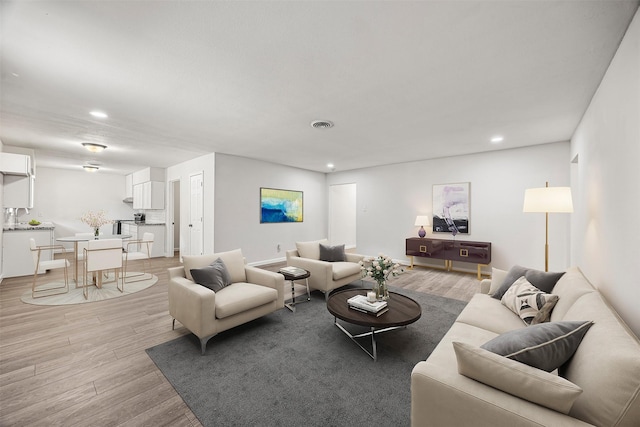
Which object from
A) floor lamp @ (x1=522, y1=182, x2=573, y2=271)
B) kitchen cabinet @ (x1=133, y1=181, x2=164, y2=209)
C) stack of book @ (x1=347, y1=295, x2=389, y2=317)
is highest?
kitchen cabinet @ (x1=133, y1=181, x2=164, y2=209)

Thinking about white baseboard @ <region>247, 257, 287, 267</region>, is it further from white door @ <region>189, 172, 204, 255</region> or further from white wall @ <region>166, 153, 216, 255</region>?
white door @ <region>189, 172, 204, 255</region>

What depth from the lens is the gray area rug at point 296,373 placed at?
1679 millimetres

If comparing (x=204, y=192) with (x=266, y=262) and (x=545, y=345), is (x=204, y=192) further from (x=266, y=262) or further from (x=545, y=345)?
(x=545, y=345)

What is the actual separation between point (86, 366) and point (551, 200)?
4.69 meters

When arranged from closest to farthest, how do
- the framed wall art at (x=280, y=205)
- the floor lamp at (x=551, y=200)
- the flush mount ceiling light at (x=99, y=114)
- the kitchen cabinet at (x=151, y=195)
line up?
the floor lamp at (x=551, y=200) < the flush mount ceiling light at (x=99, y=114) < the framed wall art at (x=280, y=205) < the kitchen cabinet at (x=151, y=195)

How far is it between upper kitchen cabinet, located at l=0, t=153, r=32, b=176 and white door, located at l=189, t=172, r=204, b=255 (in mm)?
2625

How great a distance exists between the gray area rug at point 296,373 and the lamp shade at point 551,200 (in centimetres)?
159

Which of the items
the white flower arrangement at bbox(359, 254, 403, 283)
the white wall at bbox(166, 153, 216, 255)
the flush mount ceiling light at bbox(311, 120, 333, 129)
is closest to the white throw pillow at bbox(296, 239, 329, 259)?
the white flower arrangement at bbox(359, 254, 403, 283)

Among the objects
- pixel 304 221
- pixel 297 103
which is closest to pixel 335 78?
pixel 297 103

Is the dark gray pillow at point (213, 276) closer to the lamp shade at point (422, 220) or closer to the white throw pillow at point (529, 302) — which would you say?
the white throw pillow at point (529, 302)

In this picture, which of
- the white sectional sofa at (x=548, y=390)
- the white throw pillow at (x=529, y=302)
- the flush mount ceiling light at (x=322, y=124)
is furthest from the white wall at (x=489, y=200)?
the white sectional sofa at (x=548, y=390)

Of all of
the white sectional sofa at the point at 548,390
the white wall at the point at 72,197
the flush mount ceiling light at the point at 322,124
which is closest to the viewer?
the white sectional sofa at the point at 548,390

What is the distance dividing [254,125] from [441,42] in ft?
8.47

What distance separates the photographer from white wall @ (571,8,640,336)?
159 cm
